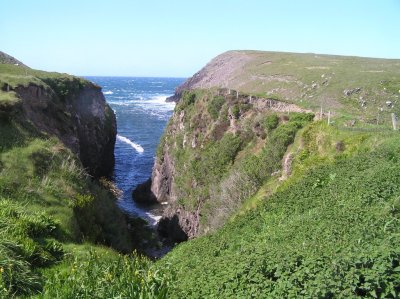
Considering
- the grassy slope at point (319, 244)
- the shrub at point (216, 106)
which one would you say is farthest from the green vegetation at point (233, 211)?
the shrub at point (216, 106)

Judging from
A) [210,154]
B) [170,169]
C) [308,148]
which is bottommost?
[170,169]

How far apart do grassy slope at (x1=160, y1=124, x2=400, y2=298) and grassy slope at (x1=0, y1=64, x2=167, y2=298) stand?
1.89 m

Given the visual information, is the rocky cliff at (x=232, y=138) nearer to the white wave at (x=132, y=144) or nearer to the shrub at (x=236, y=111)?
the shrub at (x=236, y=111)

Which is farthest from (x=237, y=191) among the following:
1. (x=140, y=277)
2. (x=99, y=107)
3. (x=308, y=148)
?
(x=99, y=107)

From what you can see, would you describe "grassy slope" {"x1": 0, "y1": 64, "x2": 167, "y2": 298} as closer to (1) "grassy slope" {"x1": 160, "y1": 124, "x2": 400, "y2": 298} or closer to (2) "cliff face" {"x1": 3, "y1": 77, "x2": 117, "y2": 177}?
(1) "grassy slope" {"x1": 160, "y1": 124, "x2": 400, "y2": 298}

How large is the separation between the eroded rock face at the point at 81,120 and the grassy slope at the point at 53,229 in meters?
2.78

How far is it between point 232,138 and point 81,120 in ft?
85.9

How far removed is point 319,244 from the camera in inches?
375

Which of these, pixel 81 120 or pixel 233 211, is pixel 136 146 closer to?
pixel 81 120

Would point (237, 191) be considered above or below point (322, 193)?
below

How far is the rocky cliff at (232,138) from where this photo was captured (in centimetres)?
2842

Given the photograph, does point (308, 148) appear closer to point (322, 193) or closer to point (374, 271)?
point (322, 193)

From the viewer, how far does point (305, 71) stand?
6919cm

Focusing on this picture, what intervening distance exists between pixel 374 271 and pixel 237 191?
68.8 ft
